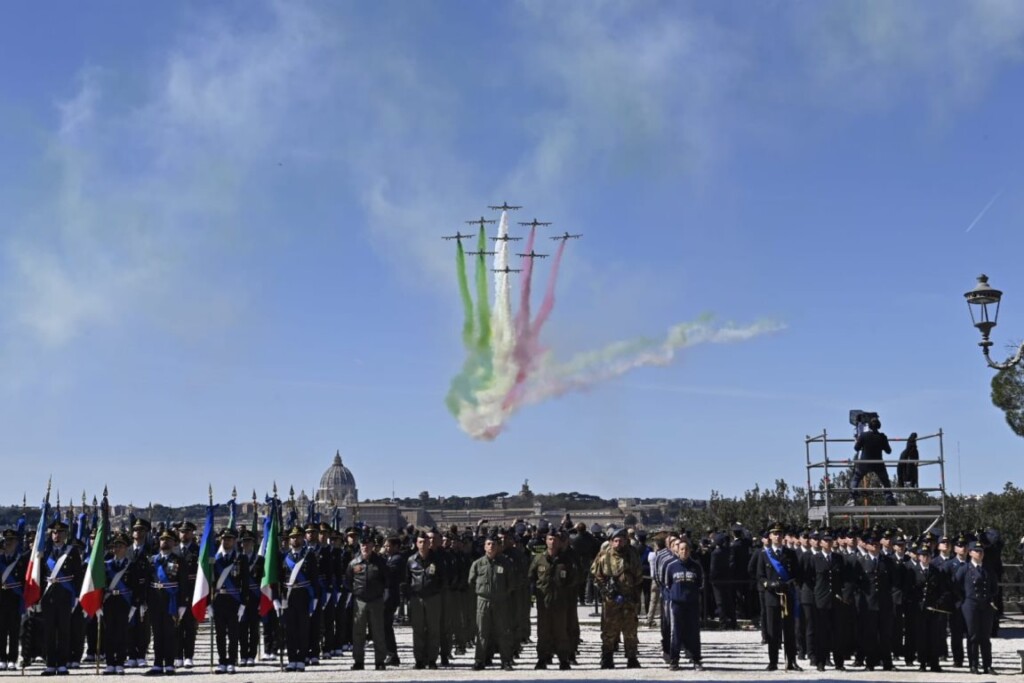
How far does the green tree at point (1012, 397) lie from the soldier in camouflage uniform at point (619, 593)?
38.6m

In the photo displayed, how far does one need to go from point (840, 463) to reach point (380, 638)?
14.9 metres

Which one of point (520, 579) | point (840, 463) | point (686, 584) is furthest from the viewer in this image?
point (840, 463)

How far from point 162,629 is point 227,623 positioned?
94cm

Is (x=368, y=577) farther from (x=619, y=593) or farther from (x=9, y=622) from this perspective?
(x=9, y=622)

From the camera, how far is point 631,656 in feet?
63.0

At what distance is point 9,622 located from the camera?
64.8 feet

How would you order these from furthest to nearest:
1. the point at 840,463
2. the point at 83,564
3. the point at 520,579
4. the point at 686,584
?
the point at 840,463 → the point at 520,579 → the point at 83,564 → the point at 686,584

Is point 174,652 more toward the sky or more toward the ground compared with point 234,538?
more toward the ground

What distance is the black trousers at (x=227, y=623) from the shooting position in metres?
18.8

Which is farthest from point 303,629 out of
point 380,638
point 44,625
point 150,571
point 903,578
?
point 903,578

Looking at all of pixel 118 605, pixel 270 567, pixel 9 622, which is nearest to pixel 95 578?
pixel 118 605

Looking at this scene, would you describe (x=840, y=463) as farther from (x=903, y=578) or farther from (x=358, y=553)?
(x=358, y=553)

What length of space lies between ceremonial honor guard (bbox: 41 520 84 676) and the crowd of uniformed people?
0.02 metres

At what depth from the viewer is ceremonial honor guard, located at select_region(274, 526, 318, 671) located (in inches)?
736
